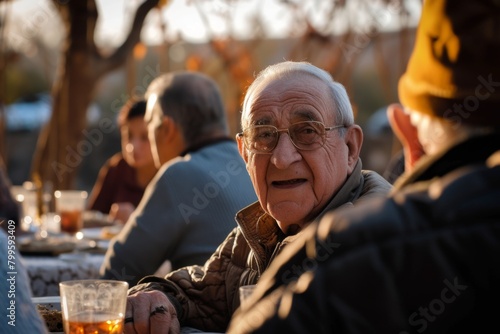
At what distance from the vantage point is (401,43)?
10.3 meters

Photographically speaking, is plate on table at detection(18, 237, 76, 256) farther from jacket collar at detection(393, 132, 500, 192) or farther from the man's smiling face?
jacket collar at detection(393, 132, 500, 192)

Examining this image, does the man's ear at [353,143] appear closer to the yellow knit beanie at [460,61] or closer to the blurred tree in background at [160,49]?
the yellow knit beanie at [460,61]

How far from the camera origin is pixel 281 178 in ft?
9.00

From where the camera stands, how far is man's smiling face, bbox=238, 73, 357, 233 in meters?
2.71

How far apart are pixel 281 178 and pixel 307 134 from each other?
0.16 metres

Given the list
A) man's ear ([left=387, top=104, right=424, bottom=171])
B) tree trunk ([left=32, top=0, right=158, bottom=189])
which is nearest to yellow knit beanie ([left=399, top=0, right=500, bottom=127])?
man's ear ([left=387, top=104, right=424, bottom=171])

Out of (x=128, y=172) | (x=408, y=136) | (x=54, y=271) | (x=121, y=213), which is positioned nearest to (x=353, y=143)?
(x=408, y=136)

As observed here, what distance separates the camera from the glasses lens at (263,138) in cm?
276

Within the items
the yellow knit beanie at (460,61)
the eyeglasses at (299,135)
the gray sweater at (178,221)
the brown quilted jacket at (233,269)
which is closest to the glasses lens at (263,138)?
the eyeglasses at (299,135)

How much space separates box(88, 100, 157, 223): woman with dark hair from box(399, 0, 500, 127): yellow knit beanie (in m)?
4.82

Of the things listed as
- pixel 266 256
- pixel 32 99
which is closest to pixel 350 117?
pixel 266 256

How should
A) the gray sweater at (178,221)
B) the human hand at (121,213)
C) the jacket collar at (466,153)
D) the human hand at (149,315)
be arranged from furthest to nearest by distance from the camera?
the human hand at (121,213), the gray sweater at (178,221), the human hand at (149,315), the jacket collar at (466,153)

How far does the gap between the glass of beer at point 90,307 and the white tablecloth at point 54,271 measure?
2058 millimetres

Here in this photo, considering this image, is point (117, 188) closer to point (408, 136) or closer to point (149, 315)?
point (149, 315)
